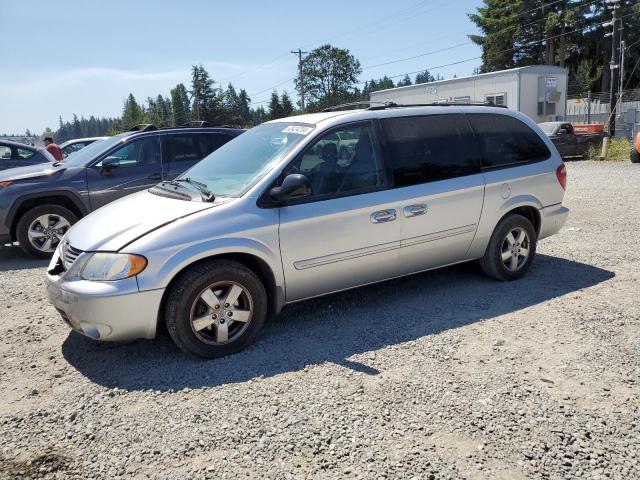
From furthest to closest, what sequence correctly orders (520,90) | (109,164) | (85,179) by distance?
(520,90)
(109,164)
(85,179)

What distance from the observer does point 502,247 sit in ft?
17.6

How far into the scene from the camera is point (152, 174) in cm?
794

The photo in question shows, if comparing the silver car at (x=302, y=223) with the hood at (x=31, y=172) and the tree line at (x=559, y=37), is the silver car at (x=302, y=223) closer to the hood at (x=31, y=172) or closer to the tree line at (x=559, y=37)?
the hood at (x=31, y=172)

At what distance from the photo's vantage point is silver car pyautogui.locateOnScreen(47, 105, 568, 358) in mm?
3721

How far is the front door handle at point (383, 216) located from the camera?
4422 millimetres

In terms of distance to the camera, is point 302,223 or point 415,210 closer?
point 302,223

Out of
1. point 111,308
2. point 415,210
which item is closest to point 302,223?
point 415,210

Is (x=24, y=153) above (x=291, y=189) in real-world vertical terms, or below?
above

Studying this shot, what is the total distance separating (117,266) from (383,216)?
2122 millimetres

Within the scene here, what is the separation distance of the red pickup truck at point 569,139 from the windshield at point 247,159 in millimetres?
17718

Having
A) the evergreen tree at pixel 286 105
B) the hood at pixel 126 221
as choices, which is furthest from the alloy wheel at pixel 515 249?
the evergreen tree at pixel 286 105

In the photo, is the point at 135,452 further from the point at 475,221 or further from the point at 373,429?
the point at 475,221

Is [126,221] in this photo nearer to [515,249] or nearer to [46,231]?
[515,249]

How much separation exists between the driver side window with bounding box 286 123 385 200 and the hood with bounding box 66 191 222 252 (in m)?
0.74
